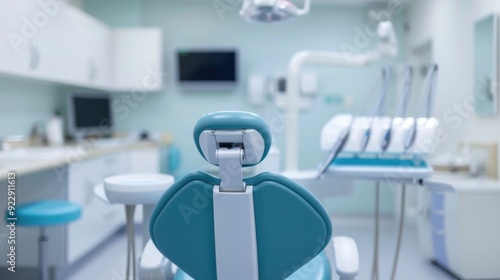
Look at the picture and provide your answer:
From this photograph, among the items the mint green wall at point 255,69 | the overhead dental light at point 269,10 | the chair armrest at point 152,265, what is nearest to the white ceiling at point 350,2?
the mint green wall at point 255,69

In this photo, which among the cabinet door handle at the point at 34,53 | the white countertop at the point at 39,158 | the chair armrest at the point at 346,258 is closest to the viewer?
the chair armrest at the point at 346,258

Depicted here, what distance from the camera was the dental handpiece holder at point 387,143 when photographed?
182 centimetres

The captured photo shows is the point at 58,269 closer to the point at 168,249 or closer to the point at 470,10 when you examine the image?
the point at 168,249

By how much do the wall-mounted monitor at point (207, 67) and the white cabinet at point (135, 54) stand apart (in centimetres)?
33

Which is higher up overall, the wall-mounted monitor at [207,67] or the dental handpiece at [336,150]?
the wall-mounted monitor at [207,67]

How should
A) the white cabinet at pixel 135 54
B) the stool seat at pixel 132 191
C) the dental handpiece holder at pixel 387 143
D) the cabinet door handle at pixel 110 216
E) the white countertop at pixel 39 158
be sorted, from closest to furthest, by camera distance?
the stool seat at pixel 132 191 → the dental handpiece holder at pixel 387 143 → the white countertop at pixel 39 158 → the cabinet door handle at pixel 110 216 → the white cabinet at pixel 135 54

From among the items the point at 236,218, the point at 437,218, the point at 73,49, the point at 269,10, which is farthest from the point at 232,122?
the point at 73,49

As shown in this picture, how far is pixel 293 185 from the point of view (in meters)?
1.15

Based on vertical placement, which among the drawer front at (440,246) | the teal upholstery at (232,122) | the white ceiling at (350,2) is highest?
the white ceiling at (350,2)

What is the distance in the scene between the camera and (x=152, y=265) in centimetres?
133

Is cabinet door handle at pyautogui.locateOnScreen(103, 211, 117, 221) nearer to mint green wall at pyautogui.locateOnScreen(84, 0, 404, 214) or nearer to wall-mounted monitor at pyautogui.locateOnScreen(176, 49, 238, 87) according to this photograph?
mint green wall at pyautogui.locateOnScreen(84, 0, 404, 214)

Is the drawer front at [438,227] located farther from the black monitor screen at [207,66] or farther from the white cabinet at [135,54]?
the white cabinet at [135,54]

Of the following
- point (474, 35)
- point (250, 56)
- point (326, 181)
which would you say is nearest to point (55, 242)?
point (326, 181)

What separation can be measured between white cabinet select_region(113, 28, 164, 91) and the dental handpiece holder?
3.08m
